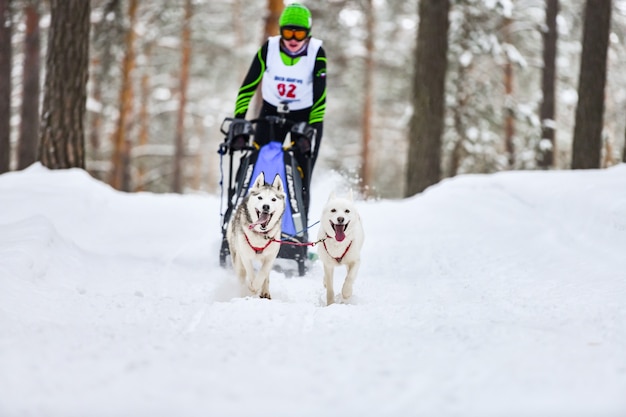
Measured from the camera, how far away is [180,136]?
1927 cm

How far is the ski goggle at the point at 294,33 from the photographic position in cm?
520

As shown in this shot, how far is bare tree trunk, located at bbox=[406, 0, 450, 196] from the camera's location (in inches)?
380

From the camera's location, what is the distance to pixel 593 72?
29.0 ft

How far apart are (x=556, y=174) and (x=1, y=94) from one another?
12363mm

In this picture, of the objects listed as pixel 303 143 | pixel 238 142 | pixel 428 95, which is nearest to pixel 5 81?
pixel 428 95

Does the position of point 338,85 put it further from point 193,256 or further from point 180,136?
point 193,256

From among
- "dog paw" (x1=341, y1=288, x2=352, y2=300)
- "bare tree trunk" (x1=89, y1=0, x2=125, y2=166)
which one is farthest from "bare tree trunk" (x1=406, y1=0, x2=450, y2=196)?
"bare tree trunk" (x1=89, y1=0, x2=125, y2=166)

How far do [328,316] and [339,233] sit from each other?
95 centimetres

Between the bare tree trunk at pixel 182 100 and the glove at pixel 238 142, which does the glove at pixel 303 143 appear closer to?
the glove at pixel 238 142

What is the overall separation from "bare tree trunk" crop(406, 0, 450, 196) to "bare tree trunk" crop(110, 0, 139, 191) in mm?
9928

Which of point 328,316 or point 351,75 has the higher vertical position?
point 351,75

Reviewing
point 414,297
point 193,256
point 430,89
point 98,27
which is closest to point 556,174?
point 430,89

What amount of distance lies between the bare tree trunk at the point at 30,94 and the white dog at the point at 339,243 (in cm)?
1120

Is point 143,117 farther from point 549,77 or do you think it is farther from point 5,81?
point 549,77
